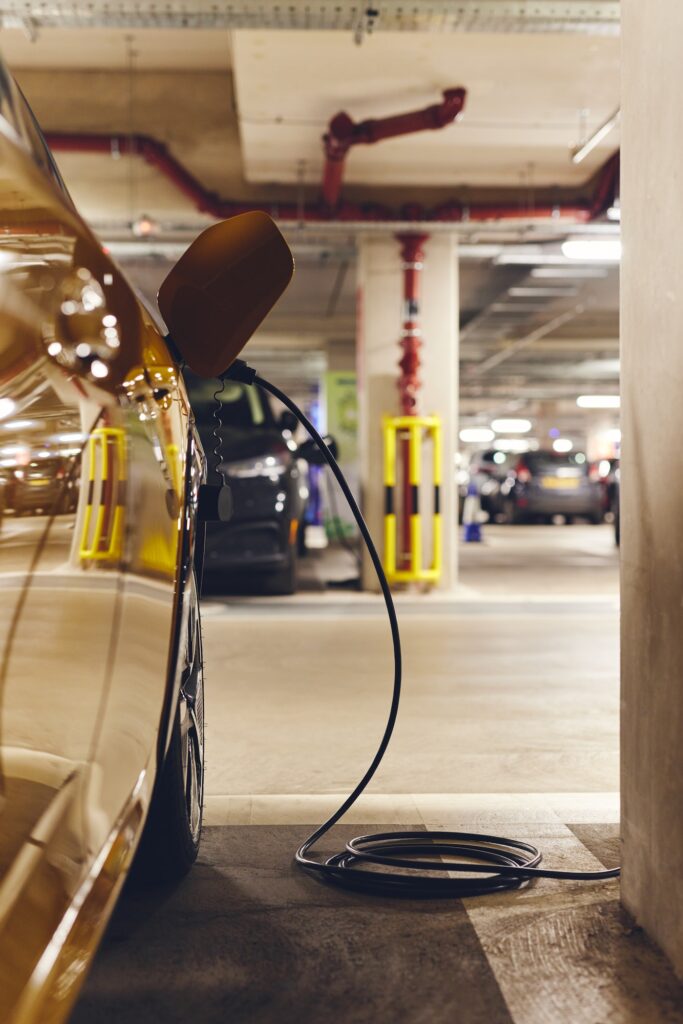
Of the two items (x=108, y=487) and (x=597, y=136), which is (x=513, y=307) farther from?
(x=108, y=487)

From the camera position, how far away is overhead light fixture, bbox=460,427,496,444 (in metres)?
41.1

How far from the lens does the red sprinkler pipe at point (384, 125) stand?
658 cm

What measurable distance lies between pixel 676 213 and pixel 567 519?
21.7m

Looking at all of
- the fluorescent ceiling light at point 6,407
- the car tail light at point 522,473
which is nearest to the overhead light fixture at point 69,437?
the fluorescent ceiling light at point 6,407

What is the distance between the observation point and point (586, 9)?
17.2ft

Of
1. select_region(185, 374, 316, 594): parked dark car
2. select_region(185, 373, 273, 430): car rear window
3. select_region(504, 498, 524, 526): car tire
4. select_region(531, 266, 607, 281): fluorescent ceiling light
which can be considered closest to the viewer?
select_region(185, 374, 316, 594): parked dark car

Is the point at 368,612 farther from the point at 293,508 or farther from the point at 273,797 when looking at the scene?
the point at 273,797

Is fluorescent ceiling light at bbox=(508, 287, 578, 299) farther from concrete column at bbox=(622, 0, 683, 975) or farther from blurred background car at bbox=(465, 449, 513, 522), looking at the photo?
concrete column at bbox=(622, 0, 683, 975)

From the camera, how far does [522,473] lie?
20516 millimetres

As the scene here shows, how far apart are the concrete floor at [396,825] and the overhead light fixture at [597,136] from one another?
3426mm

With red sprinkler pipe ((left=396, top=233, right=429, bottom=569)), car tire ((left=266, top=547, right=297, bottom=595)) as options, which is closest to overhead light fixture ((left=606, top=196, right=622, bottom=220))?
red sprinkler pipe ((left=396, top=233, right=429, bottom=569))

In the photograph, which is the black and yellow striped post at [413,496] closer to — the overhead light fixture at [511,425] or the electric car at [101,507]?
the electric car at [101,507]

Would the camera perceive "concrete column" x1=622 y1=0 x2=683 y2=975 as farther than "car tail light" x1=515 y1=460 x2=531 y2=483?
No

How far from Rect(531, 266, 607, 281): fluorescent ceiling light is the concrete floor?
644cm
